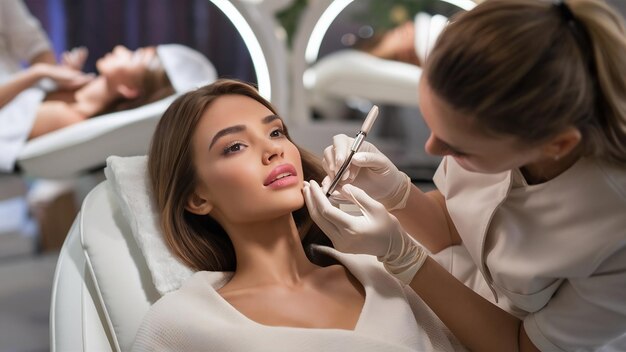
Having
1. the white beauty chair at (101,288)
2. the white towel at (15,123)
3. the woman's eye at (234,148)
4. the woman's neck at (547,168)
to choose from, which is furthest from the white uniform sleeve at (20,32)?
the woman's neck at (547,168)

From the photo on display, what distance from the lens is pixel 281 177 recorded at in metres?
1.36

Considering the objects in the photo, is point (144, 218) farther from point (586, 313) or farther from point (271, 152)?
point (586, 313)

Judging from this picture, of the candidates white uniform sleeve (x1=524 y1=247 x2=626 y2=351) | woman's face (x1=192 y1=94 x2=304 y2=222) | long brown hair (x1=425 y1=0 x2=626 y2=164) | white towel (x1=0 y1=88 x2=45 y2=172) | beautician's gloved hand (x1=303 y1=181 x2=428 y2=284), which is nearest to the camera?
long brown hair (x1=425 y1=0 x2=626 y2=164)

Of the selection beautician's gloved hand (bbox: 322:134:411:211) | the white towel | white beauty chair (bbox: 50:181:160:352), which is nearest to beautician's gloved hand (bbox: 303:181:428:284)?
beautician's gloved hand (bbox: 322:134:411:211)

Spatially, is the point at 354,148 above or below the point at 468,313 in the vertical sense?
above

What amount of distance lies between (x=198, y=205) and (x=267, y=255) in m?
0.20

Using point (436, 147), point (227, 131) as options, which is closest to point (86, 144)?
point (227, 131)

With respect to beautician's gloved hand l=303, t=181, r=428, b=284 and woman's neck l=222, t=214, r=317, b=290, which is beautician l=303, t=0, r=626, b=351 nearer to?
beautician's gloved hand l=303, t=181, r=428, b=284

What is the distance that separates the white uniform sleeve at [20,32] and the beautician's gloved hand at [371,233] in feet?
5.26

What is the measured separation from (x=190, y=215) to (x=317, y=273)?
0.34 meters

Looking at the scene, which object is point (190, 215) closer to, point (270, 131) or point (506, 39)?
point (270, 131)

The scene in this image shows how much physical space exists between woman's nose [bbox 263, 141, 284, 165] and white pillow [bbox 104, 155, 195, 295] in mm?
301

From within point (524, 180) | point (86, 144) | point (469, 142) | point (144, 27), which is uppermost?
point (469, 142)

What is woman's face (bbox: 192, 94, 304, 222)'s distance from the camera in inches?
52.9
